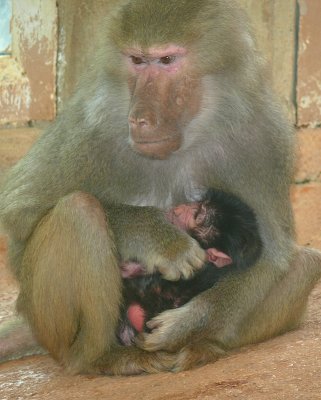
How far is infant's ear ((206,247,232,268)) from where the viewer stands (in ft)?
14.1

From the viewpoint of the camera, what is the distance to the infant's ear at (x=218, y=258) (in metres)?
4.29

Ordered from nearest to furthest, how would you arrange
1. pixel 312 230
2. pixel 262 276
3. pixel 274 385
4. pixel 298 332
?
1. pixel 274 385
2. pixel 262 276
3. pixel 298 332
4. pixel 312 230

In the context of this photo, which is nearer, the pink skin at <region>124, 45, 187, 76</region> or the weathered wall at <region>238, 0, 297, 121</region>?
the pink skin at <region>124, 45, 187, 76</region>

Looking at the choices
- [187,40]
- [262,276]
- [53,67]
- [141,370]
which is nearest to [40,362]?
[141,370]

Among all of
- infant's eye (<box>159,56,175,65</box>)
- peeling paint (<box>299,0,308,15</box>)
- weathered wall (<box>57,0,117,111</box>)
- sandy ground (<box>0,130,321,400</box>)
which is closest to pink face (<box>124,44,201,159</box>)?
infant's eye (<box>159,56,175,65</box>)

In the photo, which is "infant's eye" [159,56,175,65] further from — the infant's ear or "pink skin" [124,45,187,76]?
the infant's ear

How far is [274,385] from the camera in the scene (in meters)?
3.74

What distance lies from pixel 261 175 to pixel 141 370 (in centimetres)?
100

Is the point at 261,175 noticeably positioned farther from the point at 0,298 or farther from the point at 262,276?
the point at 0,298

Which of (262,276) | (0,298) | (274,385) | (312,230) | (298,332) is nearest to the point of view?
(274,385)

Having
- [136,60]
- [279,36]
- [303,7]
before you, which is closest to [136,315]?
[136,60]

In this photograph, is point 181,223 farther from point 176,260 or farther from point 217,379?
point 217,379

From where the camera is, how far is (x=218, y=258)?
4312mm

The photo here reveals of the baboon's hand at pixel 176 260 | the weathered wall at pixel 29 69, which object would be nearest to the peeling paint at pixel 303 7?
the weathered wall at pixel 29 69
